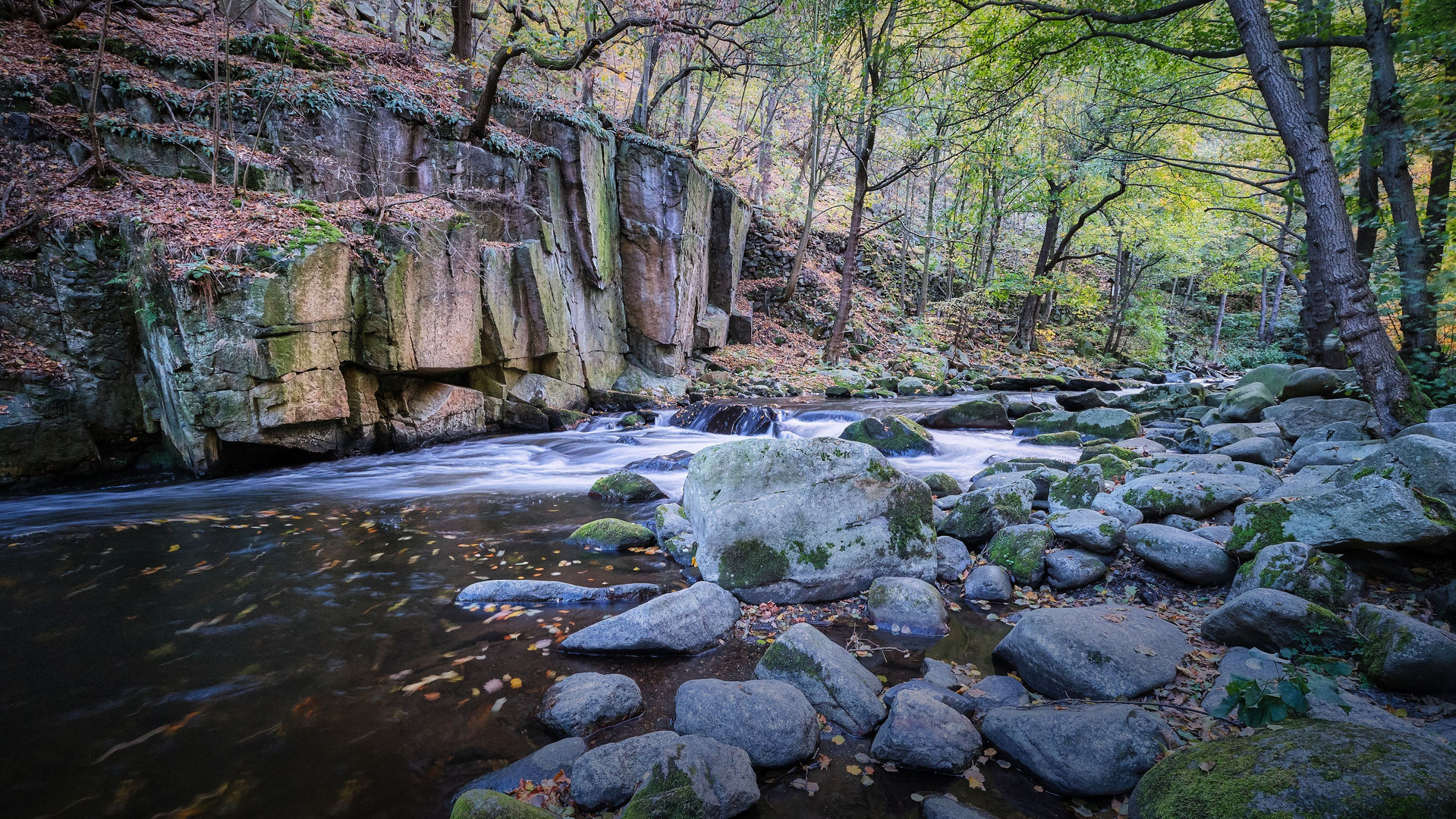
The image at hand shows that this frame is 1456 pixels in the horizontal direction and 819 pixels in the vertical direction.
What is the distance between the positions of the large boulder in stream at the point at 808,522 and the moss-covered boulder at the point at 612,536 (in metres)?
Result: 1.22

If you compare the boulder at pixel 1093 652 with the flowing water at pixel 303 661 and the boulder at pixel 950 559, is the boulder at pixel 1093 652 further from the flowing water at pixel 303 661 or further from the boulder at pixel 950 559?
the boulder at pixel 950 559

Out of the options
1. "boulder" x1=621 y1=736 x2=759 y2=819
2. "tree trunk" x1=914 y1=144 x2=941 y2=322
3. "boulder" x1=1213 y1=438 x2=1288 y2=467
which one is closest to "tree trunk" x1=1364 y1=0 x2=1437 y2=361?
"boulder" x1=1213 y1=438 x2=1288 y2=467

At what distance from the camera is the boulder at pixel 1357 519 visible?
3439 mm

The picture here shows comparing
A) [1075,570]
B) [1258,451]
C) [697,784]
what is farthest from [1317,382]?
[697,784]

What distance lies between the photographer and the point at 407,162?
12555 mm

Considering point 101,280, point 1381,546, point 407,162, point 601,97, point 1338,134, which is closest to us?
point 1381,546

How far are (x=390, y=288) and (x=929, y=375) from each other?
17498 millimetres

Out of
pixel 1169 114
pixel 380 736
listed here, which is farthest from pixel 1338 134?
pixel 380 736

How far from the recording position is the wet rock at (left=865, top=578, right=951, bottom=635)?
14.5 ft

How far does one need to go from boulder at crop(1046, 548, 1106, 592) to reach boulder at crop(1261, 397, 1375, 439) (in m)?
5.60

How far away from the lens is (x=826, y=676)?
137 inches

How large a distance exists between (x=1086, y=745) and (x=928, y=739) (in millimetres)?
758

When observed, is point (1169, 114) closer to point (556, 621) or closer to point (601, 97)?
point (556, 621)

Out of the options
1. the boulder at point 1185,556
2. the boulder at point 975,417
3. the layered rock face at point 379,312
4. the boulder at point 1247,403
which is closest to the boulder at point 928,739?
the boulder at point 1185,556
